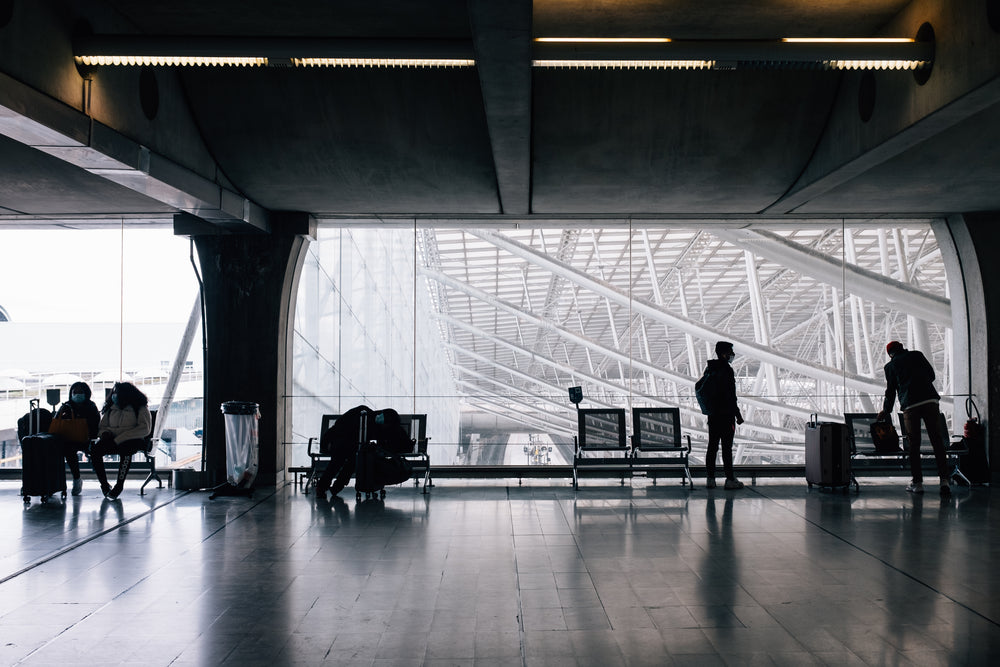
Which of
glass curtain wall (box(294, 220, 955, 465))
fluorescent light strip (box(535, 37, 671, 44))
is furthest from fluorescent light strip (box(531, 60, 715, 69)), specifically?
glass curtain wall (box(294, 220, 955, 465))

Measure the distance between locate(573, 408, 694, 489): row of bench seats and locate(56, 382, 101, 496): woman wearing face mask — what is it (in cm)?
549

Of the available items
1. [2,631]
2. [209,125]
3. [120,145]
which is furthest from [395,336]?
[2,631]

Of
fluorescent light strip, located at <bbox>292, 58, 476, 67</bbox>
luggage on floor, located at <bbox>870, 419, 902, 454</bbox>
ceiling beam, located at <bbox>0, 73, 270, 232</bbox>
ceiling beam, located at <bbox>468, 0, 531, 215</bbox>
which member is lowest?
luggage on floor, located at <bbox>870, 419, 902, 454</bbox>

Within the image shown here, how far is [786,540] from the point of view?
6.39m

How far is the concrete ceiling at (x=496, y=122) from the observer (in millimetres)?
5000

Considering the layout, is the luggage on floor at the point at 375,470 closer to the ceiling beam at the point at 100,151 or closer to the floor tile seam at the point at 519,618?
the floor tile seam at the point at 519,618

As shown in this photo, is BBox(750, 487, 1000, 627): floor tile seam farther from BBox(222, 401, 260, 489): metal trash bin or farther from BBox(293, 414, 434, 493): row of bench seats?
BBox(222, 401, 260, 489): metal trash bin

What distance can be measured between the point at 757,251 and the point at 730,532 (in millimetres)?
8667

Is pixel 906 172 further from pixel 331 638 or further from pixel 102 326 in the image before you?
pixel 102 326

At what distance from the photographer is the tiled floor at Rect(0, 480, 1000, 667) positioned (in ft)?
12.7

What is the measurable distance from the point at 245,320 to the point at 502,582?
5.74 m

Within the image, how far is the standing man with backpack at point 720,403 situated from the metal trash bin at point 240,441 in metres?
5.02

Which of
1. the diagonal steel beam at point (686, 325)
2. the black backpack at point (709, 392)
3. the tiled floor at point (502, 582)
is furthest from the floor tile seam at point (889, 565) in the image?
the diagonal steel beam at point (686, 325)

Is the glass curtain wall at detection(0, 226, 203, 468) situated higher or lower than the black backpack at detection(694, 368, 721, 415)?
higher
